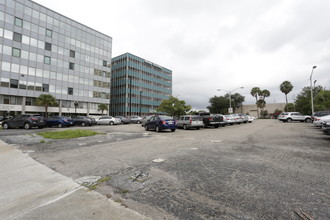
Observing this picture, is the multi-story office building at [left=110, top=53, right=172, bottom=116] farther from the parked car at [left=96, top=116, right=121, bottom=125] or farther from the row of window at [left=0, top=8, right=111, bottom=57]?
the parked car at [left=96, top=116, right=121, bottom=125]

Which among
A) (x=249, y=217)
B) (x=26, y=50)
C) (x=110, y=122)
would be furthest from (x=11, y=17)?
(x=249, y=217)

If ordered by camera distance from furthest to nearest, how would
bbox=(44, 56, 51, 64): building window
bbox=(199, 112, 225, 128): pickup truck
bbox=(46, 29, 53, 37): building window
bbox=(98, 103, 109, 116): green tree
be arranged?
1. bbox=(98, 103, 109, 116): green tree
2. bbox=(46, 29, 53, 37): building window
3. bbox=(44, 56, 51, 64): building window
4. bbox=(199, 112, 225, 128): pickup truck

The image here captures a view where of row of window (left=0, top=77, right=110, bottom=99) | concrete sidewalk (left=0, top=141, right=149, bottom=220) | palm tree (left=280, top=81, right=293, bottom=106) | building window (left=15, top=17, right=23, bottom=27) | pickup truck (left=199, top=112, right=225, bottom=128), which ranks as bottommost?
concrete sidewalk (left=0, top=141, right=149, bottom=220)

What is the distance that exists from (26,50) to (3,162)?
42.9 m

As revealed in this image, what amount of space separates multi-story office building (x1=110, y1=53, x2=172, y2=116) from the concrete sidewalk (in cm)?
5204

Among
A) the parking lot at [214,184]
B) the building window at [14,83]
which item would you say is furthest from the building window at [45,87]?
the parking lot at [214,184]

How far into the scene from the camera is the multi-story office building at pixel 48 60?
33281mm

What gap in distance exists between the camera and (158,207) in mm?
2451

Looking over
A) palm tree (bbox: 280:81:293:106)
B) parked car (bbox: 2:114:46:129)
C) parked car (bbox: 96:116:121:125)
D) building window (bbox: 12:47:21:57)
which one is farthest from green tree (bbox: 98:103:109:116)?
palm tree (bbox: 280:81:293:106)

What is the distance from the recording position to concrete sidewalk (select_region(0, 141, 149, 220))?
227 centimetres

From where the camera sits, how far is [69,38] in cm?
4312

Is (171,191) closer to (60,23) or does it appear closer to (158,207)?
(158,207)

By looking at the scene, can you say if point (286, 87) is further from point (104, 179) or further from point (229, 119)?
point (104, 179)

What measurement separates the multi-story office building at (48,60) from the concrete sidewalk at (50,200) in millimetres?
42602
